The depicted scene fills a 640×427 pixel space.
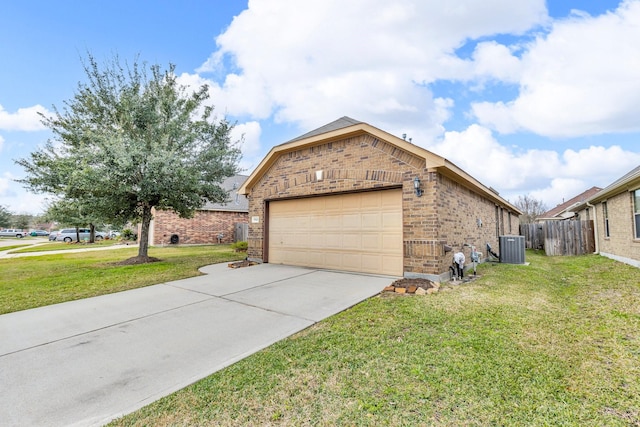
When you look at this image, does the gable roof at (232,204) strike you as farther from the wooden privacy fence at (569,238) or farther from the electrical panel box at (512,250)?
the wooden privacy fence at (569,238)

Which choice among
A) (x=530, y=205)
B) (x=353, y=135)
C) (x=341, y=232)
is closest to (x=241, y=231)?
(x=341, y=232)

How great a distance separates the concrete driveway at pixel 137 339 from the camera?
259 cm

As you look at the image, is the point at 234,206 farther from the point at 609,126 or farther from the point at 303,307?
the point at 609,126

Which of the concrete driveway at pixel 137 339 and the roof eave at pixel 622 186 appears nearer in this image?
the concrete driveway at pixel 137 339

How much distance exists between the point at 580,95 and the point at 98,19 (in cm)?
1712

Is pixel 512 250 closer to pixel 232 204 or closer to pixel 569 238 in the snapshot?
pixel 569 238

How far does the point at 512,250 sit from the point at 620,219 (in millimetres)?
3543

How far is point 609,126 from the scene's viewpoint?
48.9ft

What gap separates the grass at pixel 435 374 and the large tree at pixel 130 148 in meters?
8.00

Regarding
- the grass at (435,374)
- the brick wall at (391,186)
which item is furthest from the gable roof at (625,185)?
the grass at (435,374)

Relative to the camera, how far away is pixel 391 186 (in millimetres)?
7570

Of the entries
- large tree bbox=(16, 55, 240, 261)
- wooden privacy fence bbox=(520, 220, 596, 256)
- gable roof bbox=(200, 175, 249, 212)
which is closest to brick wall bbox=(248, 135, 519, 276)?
large tree bbox=(16, 55, 240, 261)

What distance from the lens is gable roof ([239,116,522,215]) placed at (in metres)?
6.90

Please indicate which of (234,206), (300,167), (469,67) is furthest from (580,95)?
(234,206)
